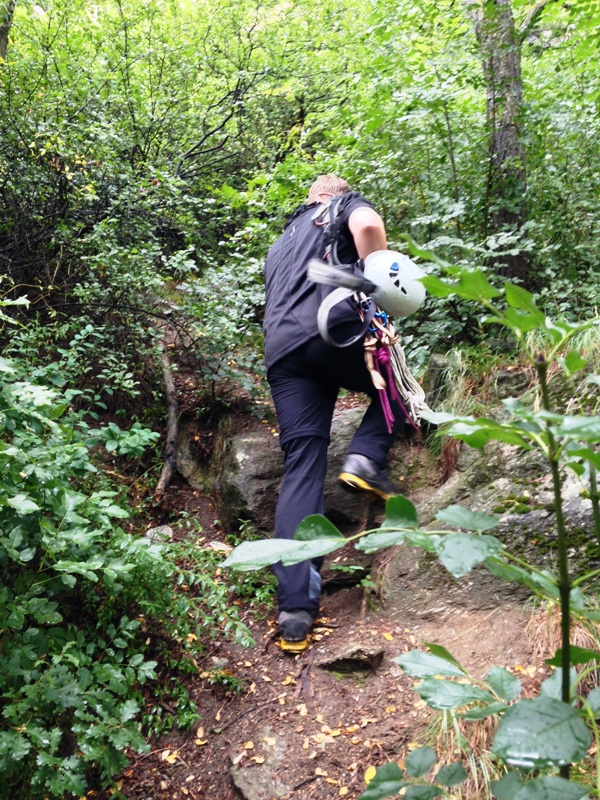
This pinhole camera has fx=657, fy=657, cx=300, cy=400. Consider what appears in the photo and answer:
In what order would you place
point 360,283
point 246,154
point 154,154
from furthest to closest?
point 246,154 → point 154,154 → point 360,283

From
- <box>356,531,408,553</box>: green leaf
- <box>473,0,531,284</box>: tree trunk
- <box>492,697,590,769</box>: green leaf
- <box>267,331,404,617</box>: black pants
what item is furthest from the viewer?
<box>473,0,531,284</box>: tree trunk

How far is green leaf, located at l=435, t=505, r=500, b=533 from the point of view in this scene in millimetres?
796

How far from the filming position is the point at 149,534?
4.02m

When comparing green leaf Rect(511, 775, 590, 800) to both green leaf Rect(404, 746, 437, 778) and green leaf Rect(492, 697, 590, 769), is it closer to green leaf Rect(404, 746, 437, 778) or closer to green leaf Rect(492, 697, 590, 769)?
green leaf Rect(492, 697, 590, 769)

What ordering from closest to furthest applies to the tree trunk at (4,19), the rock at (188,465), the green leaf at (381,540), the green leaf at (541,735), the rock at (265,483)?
the green leaf at (541,735) → the green leaf at (381,540) → the rock at (265,483) → the rock at (188,465) → the tree trunk at (4,19)

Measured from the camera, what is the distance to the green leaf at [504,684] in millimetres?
933

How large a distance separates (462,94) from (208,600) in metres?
4.47

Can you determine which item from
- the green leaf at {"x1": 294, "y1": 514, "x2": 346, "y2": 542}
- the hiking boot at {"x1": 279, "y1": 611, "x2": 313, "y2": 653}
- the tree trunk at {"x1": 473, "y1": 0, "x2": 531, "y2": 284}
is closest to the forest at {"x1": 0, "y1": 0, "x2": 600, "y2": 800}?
the tree trunk at {"x1": 473, "y1": 0, "x2": 531, "y2": 284}

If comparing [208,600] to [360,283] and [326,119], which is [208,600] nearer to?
[360,283]

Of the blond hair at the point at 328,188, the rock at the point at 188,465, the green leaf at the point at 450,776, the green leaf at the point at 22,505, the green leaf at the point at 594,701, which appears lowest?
the rock at the point at 188,465

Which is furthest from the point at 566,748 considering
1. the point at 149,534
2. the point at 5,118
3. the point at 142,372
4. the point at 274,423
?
the point at 5,118

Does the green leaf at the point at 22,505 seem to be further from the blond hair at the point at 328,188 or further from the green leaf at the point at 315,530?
the blond hair at the point at 328,188

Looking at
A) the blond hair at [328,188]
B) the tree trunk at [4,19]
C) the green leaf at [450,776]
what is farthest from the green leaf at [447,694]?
the tree trunk at [4,19]

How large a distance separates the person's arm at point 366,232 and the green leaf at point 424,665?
2900 millimetres
